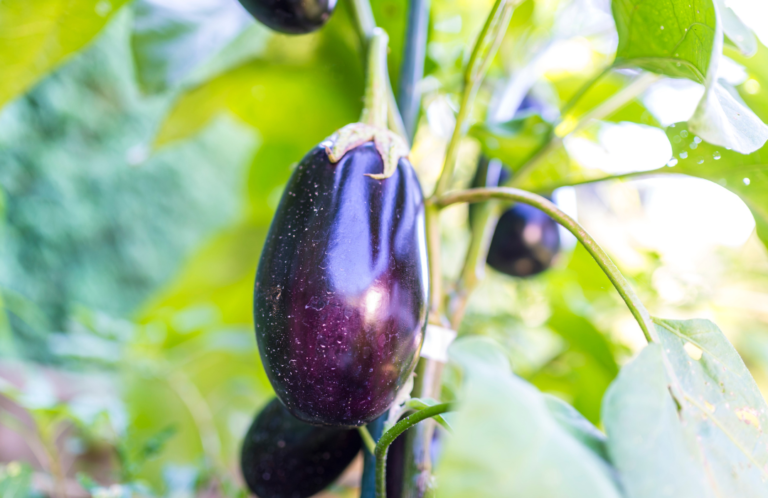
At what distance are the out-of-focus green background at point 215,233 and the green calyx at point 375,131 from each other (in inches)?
2.3

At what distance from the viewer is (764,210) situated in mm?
326

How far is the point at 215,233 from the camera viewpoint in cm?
79

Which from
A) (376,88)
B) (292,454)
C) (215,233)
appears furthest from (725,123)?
(215,233)

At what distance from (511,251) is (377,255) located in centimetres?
35

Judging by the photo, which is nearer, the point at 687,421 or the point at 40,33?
the point at 687,421

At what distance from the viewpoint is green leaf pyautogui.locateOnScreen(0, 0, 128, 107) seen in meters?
0.38

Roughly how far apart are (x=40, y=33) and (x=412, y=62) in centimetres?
31

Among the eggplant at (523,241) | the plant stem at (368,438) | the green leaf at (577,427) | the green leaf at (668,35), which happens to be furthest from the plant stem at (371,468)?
the eggplant at (523,241)

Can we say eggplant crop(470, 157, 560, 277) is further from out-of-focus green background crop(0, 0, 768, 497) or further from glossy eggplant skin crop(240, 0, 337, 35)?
glossy eggplant skin crop(240, 0, 337, 35)

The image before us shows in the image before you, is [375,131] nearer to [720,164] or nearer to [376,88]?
[376,88]

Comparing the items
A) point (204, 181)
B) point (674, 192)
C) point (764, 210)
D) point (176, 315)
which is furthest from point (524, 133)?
point (204, 181)

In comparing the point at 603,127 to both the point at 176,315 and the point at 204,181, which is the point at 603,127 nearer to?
the point at 176,315

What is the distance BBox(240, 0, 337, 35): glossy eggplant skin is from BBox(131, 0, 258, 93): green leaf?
0.68 ft

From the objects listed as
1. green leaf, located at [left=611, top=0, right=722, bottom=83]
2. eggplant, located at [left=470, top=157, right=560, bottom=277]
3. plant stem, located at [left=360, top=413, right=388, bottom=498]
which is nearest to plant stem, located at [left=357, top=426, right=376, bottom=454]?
plant stem, located at [left=360, top=413, right=388, bottom=498]
